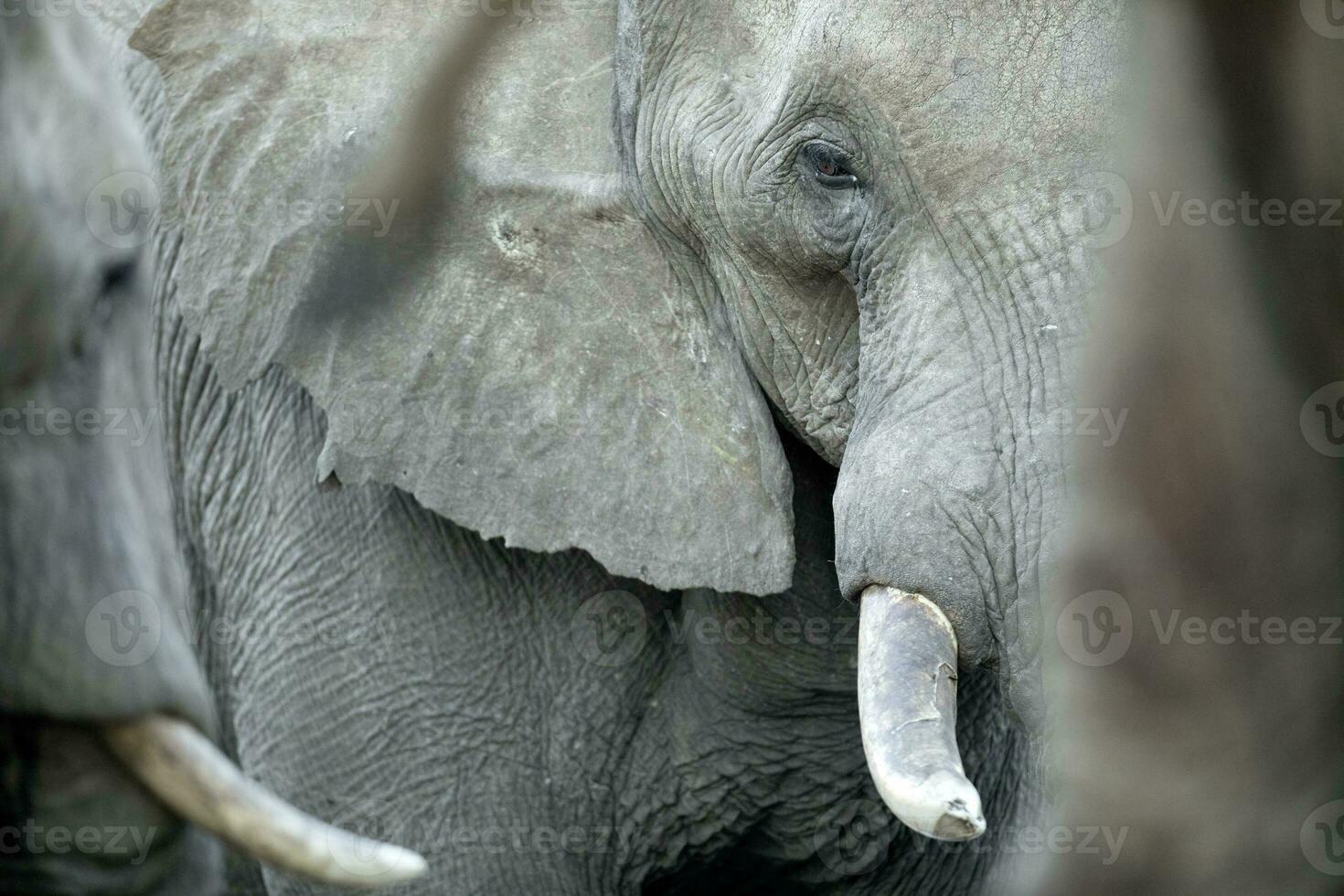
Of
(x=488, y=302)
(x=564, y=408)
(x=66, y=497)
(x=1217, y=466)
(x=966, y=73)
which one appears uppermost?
(x=1217, y=466)

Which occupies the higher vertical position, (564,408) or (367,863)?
(367,863)

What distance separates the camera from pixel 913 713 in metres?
1.84

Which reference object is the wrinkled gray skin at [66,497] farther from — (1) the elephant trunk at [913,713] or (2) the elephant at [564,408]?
(2) the elephant at [564,408]

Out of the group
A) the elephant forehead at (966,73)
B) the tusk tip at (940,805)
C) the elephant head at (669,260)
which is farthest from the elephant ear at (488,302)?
the tusk tip at (940,805)

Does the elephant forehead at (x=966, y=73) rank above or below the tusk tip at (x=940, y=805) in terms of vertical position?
above

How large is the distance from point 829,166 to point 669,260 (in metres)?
0.41

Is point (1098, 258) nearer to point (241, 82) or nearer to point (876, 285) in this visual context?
point (876, 285)

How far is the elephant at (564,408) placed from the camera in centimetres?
230

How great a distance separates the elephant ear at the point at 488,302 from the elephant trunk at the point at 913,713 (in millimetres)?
551

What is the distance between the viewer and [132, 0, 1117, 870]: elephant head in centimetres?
197

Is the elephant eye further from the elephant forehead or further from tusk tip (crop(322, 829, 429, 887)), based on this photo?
tusk tip (crop(322, 829, 429, 887))

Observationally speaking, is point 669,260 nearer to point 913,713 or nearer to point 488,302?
point 488,302

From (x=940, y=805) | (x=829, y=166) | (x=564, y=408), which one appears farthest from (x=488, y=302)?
(x=940, y=805)

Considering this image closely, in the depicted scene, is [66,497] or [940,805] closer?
[66,497]
